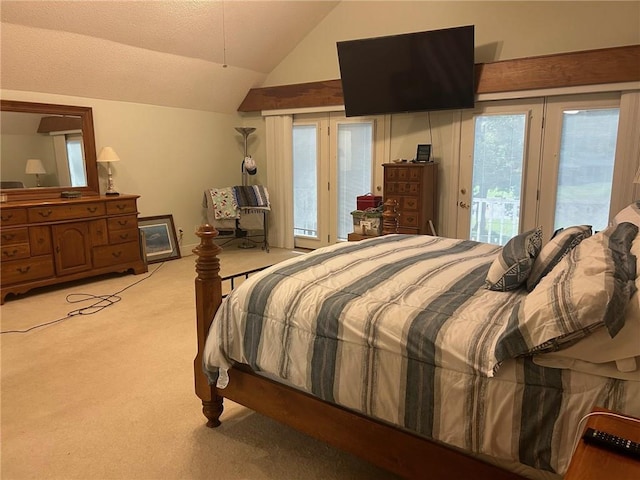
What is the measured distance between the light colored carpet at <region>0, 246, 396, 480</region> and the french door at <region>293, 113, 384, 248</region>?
2.78m

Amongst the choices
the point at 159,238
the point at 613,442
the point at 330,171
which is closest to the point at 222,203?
the point at 159,238

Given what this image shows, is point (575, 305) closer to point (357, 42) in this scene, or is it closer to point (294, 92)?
point (357, 42)

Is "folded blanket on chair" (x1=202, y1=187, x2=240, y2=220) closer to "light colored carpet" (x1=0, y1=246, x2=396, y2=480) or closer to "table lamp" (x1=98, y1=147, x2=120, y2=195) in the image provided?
"table lamp" (x1=98, y1=147, x2=120, y2=195)

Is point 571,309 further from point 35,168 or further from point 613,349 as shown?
point 35,168

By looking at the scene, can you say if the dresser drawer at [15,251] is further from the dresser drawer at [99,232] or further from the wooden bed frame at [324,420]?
the wooden bed frame at [324,420]

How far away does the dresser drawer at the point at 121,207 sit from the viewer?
4699mm

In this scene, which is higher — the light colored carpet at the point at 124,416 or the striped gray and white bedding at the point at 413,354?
the striped gray and white bedding at the point at 413,354

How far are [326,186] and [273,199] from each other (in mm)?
906

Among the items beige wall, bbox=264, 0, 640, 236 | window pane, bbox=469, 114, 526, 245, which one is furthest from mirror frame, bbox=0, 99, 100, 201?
window pane, bbox=469, 114, 526, 245

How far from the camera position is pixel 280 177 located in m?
6.30

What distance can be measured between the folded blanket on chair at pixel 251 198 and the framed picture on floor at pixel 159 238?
0.92m

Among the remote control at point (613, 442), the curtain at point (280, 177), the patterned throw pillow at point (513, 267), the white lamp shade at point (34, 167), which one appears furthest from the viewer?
the curtain at point (280, 177)

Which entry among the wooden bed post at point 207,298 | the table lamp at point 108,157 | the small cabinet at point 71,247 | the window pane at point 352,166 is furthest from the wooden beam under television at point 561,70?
the small cabinet at point 71,247

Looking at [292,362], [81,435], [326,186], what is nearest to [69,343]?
[81,435]
